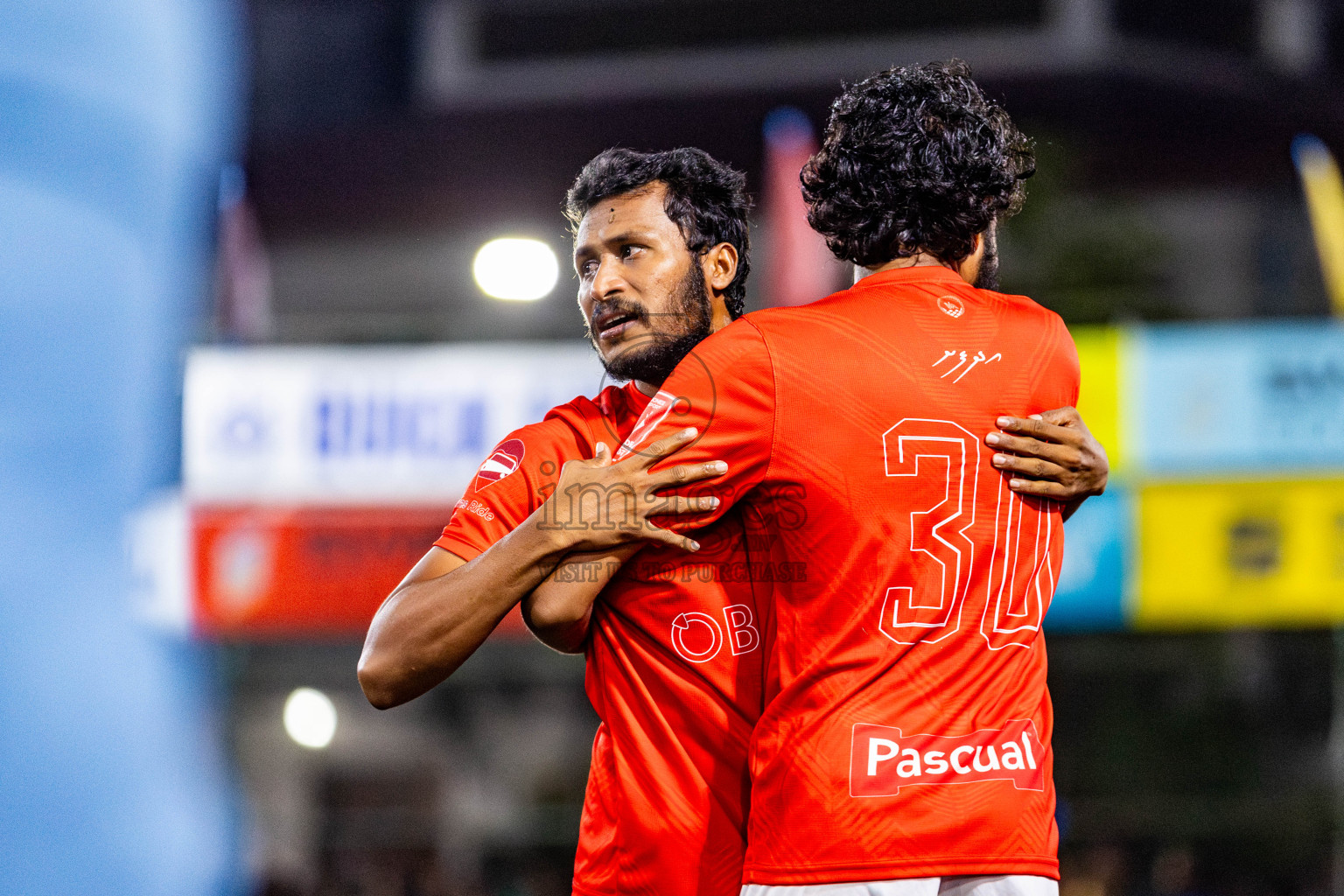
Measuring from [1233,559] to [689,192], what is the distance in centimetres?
549

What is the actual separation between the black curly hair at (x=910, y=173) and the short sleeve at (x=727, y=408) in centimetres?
31

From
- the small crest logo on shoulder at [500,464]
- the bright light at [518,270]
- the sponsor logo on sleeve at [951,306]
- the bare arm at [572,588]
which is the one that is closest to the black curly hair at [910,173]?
the sponsor logo on sleeve at [951,306]

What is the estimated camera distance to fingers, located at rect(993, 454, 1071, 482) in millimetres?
2027

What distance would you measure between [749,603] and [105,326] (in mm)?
5929

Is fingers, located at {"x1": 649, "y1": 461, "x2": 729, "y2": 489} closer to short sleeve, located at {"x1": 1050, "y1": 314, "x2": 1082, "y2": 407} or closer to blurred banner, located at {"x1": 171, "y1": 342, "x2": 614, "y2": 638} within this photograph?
short sleeve, located at {"x1": 1050, "y1": 314, "x2": 1082, "y2": 407}

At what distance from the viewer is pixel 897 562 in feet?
6.37

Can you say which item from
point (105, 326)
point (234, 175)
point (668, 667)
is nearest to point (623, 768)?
point (668, 667)

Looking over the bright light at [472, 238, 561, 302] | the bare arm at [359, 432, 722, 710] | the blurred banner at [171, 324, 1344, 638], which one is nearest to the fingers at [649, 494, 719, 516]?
the bare arm at [359, 432, 722, 710]

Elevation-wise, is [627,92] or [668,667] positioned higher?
[627,92]

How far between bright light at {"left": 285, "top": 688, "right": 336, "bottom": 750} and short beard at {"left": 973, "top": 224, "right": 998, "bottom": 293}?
11.3 metres

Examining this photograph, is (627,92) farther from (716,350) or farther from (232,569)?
A: (716,350)

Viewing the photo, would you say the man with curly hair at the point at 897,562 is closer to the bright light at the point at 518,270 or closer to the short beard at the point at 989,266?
the short beard at the point at 989,266

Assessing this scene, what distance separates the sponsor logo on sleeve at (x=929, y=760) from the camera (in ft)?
6.18

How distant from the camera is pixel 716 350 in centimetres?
202
